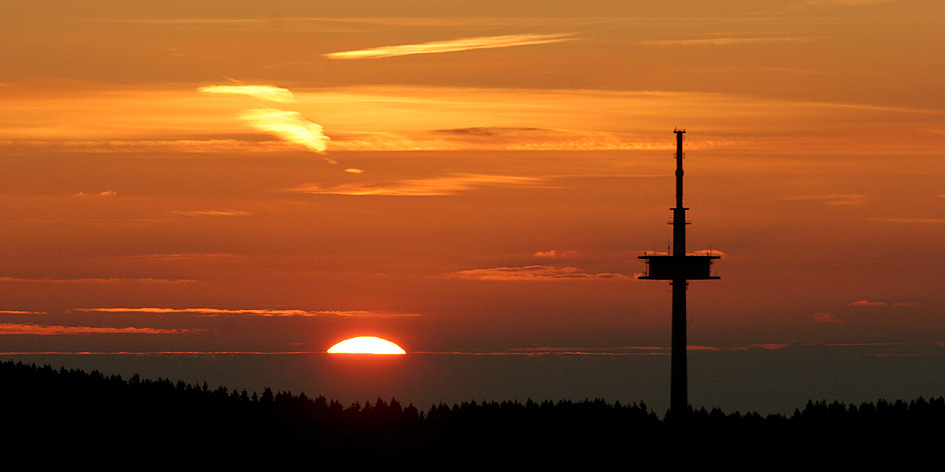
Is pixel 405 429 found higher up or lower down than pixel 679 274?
lower down

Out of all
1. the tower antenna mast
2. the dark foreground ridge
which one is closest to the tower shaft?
the tower antenna mast

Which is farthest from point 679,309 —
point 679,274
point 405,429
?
point 405,429

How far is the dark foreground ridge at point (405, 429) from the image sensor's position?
14138 cm

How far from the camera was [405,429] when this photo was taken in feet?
477

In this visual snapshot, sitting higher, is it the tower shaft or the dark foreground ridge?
the tower shaft

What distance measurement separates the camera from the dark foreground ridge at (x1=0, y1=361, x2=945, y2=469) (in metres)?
141

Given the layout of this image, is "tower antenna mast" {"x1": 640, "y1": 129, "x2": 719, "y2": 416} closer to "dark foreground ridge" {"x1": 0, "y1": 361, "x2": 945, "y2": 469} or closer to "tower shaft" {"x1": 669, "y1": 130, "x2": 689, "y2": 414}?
"tower shaft" {"x1": 669, "y1": 130, "x2": 689, "y2": 414}

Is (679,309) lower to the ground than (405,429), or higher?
higher

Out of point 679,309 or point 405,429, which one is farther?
point 679,309

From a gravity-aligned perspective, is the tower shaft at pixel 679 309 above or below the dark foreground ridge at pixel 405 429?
above

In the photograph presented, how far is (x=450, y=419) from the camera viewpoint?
496 feet

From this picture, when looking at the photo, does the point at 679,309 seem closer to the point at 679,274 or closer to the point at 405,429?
the point at 679,274

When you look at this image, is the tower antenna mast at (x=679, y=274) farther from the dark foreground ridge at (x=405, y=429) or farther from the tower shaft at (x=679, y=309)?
the dark foreground ridge at (x=405, y=429)

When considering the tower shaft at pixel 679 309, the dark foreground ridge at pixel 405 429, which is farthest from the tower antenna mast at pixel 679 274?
the dark foreground ridge at pixel 405 429
